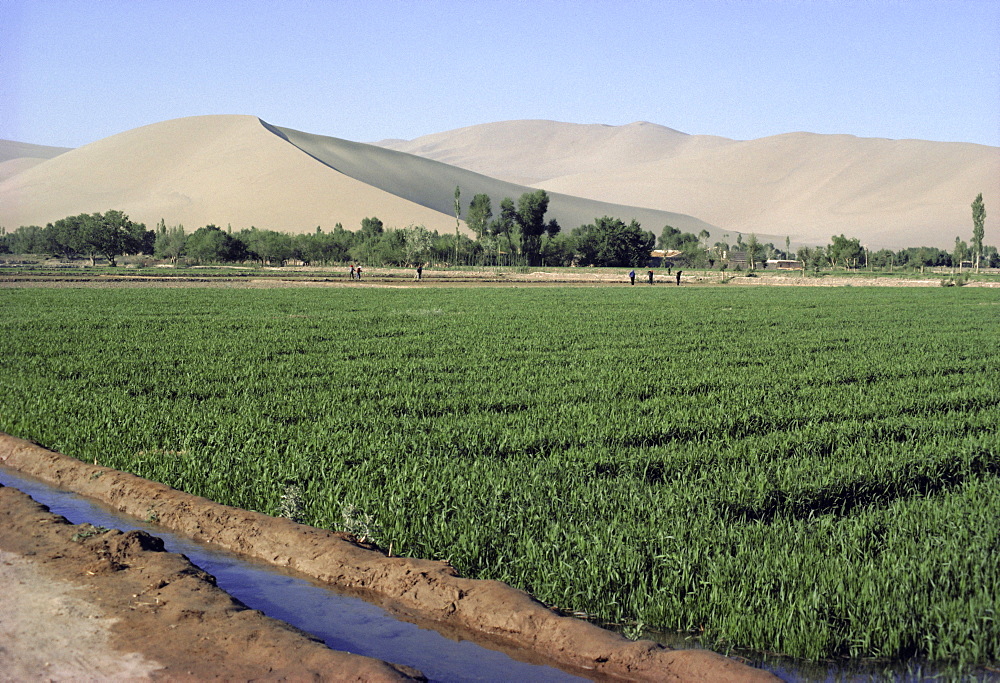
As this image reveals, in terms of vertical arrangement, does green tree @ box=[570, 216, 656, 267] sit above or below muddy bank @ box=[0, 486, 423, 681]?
above

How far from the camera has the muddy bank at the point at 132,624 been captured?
539cm

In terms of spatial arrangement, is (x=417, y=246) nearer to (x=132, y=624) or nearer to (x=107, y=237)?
(x=107, y=237)

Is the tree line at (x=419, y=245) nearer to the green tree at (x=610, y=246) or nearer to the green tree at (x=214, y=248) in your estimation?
the green tree at (x=214, y=248)

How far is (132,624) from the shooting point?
6.05 meters

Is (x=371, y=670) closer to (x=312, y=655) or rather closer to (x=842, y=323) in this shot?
(x=312, y=655)

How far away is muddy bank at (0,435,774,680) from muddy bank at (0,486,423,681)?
0.81 m

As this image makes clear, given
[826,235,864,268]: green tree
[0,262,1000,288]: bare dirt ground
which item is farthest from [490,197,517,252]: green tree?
[826,235,864,268]: green tree

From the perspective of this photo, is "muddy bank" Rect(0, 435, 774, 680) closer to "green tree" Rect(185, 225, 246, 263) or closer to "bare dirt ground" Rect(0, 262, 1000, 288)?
"bare dirt ground" Rect(0, 262, 1000, 288)

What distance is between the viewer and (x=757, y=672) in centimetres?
545

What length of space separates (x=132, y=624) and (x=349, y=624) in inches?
56.5

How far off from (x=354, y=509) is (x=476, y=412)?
5101 millimetres

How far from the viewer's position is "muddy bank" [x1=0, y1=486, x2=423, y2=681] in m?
5.39

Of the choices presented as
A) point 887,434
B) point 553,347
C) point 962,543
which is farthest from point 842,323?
point 962,543

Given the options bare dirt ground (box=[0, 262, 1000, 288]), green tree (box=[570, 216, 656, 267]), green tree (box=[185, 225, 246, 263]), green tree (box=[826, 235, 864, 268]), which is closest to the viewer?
bare dirt ground (box=[0, 262, 1000, 288])
